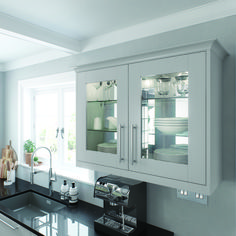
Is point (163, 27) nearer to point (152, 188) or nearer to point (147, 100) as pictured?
point (147, 100)

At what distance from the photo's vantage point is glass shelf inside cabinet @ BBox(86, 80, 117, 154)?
1.61 metres

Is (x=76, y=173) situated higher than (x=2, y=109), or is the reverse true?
(x=2, y=109)

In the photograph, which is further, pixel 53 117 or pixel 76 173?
pixel 53 117

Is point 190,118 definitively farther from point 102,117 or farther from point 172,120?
point 102,117

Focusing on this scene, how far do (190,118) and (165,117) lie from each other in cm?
17

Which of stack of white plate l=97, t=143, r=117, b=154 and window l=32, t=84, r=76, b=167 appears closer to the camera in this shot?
stack of white plate l=97, t=143, r=117, b=154

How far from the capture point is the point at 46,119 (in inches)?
115

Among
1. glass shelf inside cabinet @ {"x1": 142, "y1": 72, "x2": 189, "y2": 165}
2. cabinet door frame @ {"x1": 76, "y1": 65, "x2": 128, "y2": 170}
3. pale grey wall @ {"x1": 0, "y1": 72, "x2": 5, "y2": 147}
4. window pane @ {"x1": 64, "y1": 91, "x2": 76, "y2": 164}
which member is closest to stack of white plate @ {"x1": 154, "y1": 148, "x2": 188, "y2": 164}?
glass shelf inside cabinet @ {"x1": 142, "y1": 72, "x2": 189, "y2": 165}

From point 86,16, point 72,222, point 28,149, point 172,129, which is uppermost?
point 86,16

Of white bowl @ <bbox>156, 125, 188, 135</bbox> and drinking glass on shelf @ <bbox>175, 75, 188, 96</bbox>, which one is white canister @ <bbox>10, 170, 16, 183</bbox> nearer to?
white bowl @ <bbox>156, 125, 188, 135</bbox>

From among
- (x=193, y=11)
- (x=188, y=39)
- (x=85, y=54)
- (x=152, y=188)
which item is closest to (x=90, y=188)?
(x=152, y=188)

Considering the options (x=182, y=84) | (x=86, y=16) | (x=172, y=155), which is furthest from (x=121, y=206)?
(x=86, y=16)

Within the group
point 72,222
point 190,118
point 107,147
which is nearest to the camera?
point 190,118

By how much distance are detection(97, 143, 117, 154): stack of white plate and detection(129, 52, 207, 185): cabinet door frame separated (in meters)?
0.17
